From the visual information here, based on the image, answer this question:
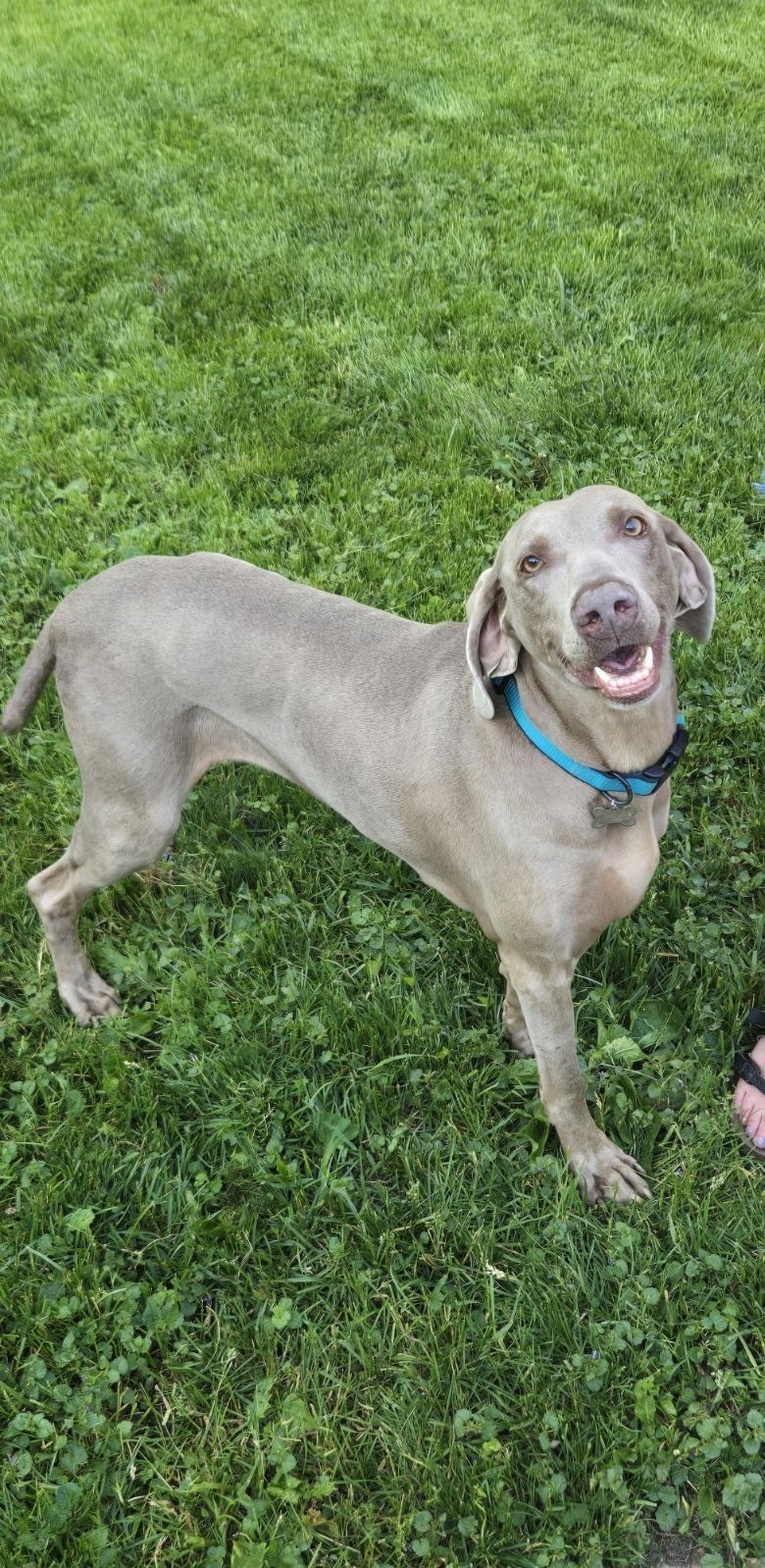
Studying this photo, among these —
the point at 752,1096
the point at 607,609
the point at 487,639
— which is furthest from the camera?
the point at 752,1096

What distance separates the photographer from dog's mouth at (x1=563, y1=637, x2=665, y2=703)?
230 centimetres

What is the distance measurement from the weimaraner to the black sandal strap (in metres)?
0.39

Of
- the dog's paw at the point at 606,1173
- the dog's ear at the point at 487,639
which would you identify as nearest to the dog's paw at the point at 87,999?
the dog's paw at the point at 606,1173

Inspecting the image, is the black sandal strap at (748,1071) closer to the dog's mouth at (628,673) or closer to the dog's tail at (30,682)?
the dog's mouth at (628,673)

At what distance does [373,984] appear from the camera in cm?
334

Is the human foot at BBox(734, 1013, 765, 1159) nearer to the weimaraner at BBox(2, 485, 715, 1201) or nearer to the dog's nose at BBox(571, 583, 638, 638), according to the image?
the weimaraner at BBox(2, 485, 715, 1201)

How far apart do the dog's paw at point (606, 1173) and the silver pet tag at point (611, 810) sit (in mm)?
877

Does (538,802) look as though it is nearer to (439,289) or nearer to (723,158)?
(439,289)

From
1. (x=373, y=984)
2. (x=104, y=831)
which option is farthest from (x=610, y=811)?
(x=104, y=831)

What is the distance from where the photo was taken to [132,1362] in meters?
2.68

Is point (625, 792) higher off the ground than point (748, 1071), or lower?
higher

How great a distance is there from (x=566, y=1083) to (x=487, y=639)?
3.72 feet

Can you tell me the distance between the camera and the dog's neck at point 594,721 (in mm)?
2533

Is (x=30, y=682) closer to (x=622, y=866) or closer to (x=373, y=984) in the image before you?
(x=373, y=984)
